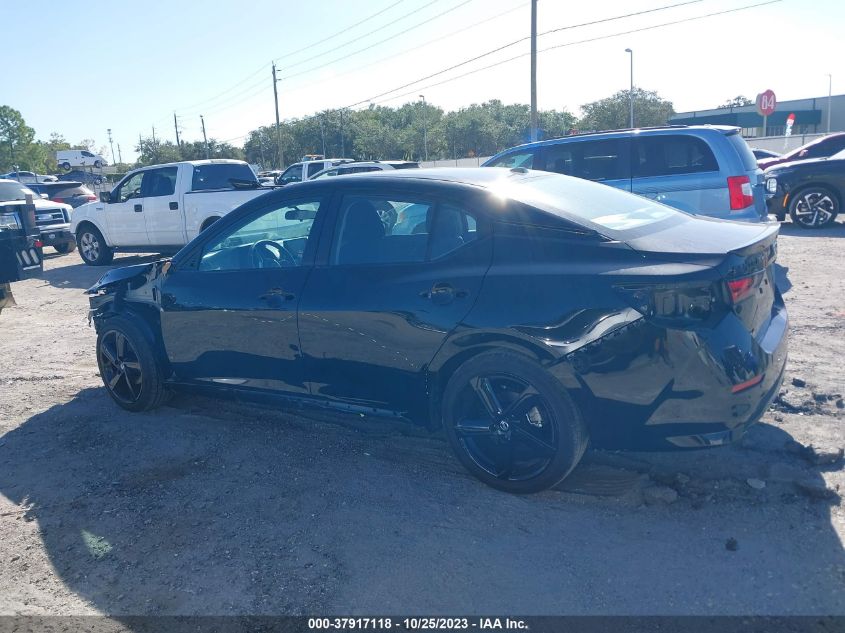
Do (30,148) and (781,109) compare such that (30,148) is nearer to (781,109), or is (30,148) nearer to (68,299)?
(781,109)

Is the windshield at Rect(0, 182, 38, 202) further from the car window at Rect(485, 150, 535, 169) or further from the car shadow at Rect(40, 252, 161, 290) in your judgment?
the car window at Rect(485, 150, 535, 169)

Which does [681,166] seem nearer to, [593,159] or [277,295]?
[593,159]

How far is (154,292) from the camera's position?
5.32 m

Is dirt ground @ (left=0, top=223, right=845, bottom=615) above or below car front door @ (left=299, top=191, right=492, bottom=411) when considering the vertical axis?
below

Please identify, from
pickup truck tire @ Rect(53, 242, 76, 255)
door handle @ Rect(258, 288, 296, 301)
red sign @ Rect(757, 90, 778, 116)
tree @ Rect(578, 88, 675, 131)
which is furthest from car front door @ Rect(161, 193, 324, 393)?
tree @ Rect(578, 88, 675, 131)

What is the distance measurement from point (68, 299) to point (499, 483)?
9010 mm

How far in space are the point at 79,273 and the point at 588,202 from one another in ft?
39.4

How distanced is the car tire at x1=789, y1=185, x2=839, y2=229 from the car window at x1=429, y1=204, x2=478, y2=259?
38.6 ft

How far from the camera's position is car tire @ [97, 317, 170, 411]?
17.5ft

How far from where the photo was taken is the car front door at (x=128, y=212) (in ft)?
45.1

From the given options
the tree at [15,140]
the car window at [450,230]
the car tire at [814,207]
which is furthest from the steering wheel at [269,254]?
the tree at [15,140]

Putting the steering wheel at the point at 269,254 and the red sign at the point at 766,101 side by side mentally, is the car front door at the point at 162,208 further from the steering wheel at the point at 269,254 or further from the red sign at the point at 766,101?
the red sign at the point at 766,101

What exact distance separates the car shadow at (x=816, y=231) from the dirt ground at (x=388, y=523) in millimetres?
8735

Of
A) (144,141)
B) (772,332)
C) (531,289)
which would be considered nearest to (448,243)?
(531,289)
